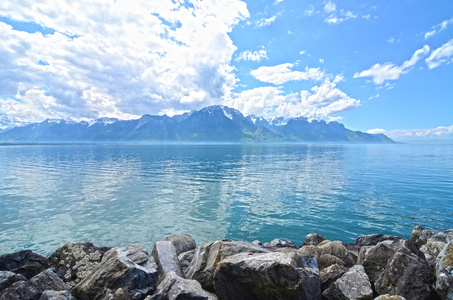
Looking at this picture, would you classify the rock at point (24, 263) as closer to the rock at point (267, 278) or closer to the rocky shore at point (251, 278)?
the rocky shore at point (251, 278)

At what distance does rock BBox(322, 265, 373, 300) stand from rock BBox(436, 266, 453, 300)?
2.26m

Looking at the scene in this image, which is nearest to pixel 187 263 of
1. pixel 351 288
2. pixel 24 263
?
pixel 351 288

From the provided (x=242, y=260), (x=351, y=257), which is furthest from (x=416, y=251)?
(x=242, y=260)

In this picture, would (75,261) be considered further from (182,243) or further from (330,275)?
(330,275)

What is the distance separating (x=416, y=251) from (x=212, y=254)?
9.20 m

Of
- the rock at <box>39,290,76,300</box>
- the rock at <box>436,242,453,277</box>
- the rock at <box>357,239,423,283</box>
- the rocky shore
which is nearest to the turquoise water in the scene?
the rock at <box>357,239,423,283</box>

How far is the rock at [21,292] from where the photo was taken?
8897 mm

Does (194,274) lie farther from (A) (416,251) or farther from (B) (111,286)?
(A) (416,251)

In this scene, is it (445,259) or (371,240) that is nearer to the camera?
(445,259)

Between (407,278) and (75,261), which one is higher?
(407,278)

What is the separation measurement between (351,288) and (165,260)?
27.3ft

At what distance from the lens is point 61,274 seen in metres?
12.0

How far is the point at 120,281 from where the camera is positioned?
950 cm

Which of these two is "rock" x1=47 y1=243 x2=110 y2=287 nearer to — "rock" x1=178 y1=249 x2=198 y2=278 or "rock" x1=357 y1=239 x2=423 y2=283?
"rock" x1=178 y1=249 x2=198 y2=278
